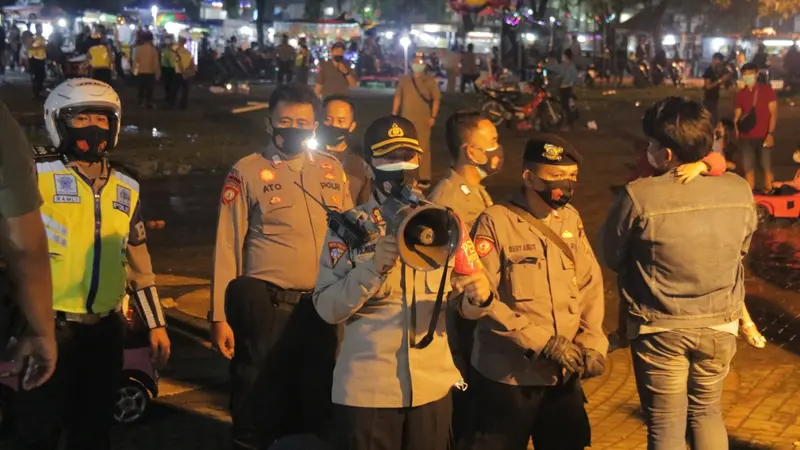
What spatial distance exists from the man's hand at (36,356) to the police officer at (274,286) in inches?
74.9

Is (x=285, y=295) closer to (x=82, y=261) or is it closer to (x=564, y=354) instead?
(x=82, y=261)

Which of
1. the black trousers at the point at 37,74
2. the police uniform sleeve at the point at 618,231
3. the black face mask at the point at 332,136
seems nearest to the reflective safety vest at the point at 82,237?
the police uniform sleeve at the point at 618,231

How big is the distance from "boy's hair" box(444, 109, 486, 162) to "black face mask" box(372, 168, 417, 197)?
1.62 m

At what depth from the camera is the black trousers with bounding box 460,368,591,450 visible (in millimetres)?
4340

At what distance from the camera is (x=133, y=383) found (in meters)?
6.01

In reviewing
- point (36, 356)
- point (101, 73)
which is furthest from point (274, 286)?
point (101, 73)

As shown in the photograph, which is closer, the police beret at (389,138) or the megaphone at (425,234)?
the megaphone at (425,234)

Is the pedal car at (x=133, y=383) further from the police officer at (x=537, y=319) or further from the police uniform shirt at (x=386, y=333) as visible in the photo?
the police uniform shirt at (x=386, y=333)

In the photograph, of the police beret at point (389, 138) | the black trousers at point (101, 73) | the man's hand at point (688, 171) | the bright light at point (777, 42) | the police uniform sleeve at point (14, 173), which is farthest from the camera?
the bright light at point (777, 42)

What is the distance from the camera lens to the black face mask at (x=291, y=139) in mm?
5121

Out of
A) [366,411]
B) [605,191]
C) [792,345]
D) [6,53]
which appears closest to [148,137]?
[605,191]

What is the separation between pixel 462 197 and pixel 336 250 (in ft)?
5.16

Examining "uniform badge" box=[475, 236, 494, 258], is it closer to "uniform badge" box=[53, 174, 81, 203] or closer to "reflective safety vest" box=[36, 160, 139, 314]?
"reflective safety vest" box=[36, 160, 139, 314]

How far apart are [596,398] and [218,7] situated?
2517 inches
